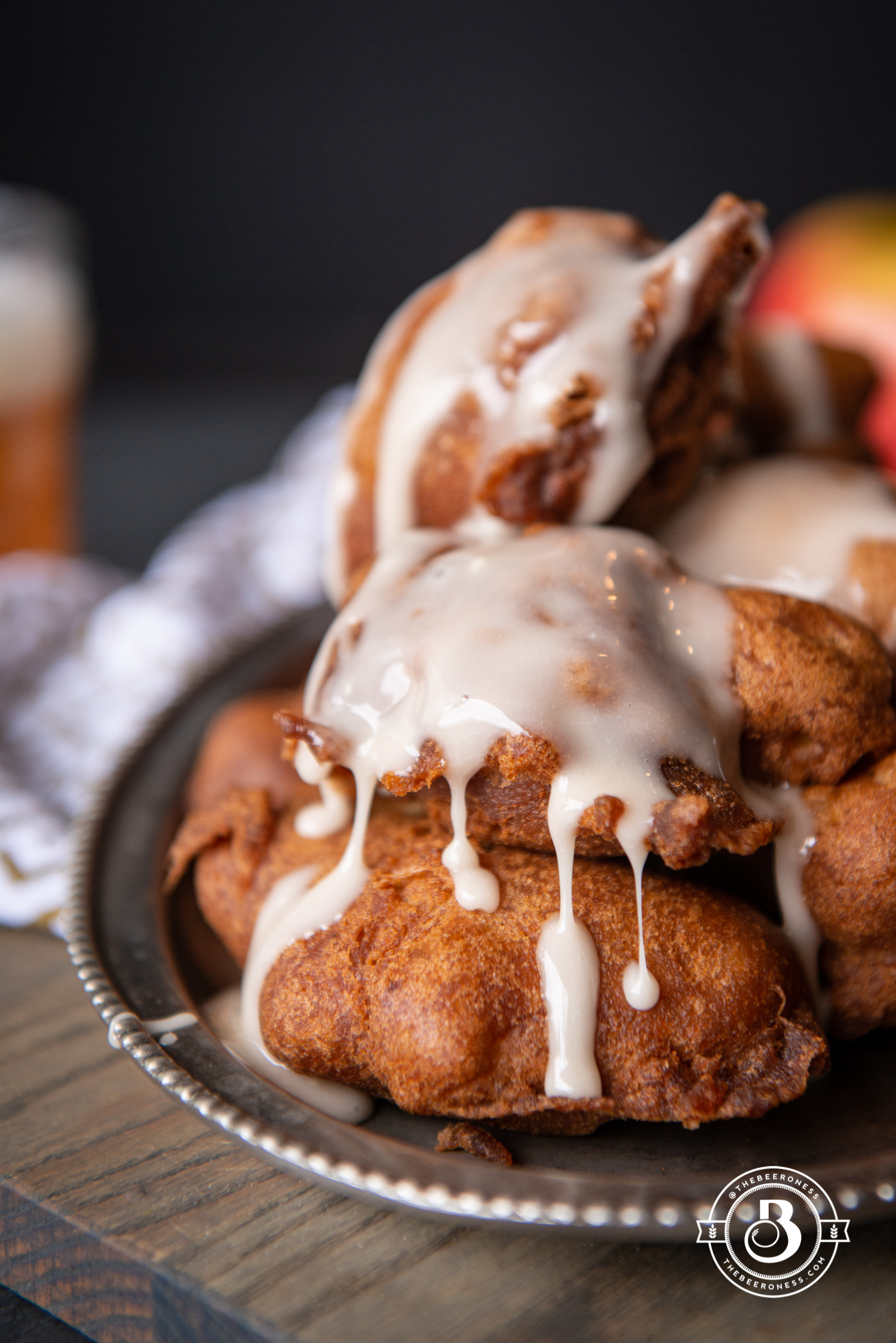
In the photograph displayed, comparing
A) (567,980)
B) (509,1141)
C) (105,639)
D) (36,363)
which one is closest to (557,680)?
(567,980)

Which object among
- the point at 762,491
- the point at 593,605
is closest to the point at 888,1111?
the point at 593,605

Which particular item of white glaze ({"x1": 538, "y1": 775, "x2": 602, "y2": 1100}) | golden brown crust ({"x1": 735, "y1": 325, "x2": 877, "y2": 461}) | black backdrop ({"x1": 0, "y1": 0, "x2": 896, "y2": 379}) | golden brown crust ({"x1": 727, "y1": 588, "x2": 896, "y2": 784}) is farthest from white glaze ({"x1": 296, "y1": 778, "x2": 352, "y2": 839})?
black backdrop ({"x1": 0, "y1": 0, "x2": 896, "y2": 379})

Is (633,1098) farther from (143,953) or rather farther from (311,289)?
(311,289)

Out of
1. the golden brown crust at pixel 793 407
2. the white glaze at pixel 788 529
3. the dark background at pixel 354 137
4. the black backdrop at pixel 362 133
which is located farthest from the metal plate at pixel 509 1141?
the black backdrop at pixel 362 133

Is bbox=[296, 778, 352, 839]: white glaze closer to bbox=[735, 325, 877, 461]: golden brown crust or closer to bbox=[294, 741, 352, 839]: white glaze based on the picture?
bbox=[294, 741, 352, 839]: white glaze

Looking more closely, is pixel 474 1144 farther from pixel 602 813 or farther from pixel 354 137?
pixel 354 137

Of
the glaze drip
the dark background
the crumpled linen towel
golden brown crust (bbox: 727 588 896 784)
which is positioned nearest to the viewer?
golden brown crust (bbox: 727 588 896 784)
